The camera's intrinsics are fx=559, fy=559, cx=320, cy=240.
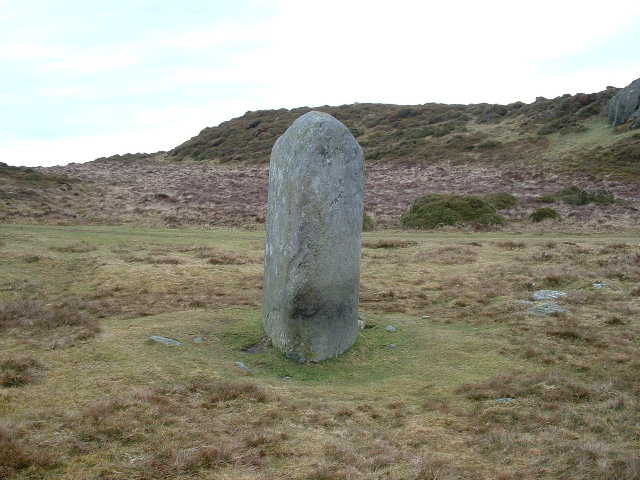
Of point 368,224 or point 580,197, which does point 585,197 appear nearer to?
point 580,197

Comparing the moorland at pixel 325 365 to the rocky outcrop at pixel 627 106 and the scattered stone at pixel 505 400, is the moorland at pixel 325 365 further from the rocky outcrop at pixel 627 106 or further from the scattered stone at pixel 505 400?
the rocky outcrop at pixel 627 106

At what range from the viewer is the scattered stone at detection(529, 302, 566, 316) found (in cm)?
1273

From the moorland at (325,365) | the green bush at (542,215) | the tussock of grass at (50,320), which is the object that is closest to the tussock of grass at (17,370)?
the moorland at (325,365)

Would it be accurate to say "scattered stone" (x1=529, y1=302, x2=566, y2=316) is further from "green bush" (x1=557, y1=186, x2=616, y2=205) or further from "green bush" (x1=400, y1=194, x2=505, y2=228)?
"green bush" (x1=557, y1=186, x2=616, y2=205)

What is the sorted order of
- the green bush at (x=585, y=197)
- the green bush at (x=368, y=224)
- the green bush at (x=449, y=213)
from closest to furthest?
the green bush at (x=368, y=224)
the green bush at (x=449, y=213)
the green bush at (x=585, y=197)

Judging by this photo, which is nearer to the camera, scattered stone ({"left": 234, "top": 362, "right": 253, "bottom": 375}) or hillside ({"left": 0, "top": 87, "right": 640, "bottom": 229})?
scattered stone ({"left": 234, "top": 362, "right": 253, "bottom": 375})

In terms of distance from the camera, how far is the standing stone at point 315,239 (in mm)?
10281

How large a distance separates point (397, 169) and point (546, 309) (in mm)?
44950

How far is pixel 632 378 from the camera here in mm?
8789

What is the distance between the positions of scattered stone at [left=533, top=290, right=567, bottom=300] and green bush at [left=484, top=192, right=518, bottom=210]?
2175cm

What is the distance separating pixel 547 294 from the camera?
14188 mm

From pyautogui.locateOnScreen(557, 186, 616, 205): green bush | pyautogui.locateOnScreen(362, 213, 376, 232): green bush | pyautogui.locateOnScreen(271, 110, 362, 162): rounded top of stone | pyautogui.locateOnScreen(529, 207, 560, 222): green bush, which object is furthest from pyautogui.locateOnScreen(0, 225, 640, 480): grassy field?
pyautogui.locateOnScreen(557, 186, 616, 205): green bush

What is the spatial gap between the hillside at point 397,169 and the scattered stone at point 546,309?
18.1 m

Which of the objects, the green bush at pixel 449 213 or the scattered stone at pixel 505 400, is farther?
the green bush at pixel 449 213
